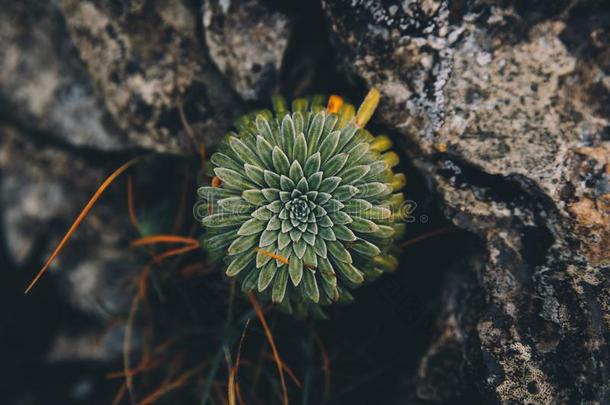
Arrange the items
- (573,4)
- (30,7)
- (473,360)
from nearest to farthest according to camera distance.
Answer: (573,4)
(473,360)
(30,7)

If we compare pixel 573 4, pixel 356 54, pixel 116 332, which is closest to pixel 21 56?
pixel 116 332

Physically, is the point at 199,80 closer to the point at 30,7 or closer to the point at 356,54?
the point at 356,54

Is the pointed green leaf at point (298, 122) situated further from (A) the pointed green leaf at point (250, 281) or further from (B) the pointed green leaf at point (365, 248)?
(A) the pointed green leaf at point (250, 281)

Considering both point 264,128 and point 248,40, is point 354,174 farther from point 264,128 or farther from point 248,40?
point 248,40

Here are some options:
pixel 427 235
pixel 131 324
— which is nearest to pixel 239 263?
pixel 427 235

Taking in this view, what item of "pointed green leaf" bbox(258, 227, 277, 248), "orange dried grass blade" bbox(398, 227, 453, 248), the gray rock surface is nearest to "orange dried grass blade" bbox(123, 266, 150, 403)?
the gray rock surface

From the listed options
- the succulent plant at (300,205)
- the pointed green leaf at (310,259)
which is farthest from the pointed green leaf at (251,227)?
the pointed green leaf at (310,259)

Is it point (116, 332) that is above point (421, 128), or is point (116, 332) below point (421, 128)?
below
